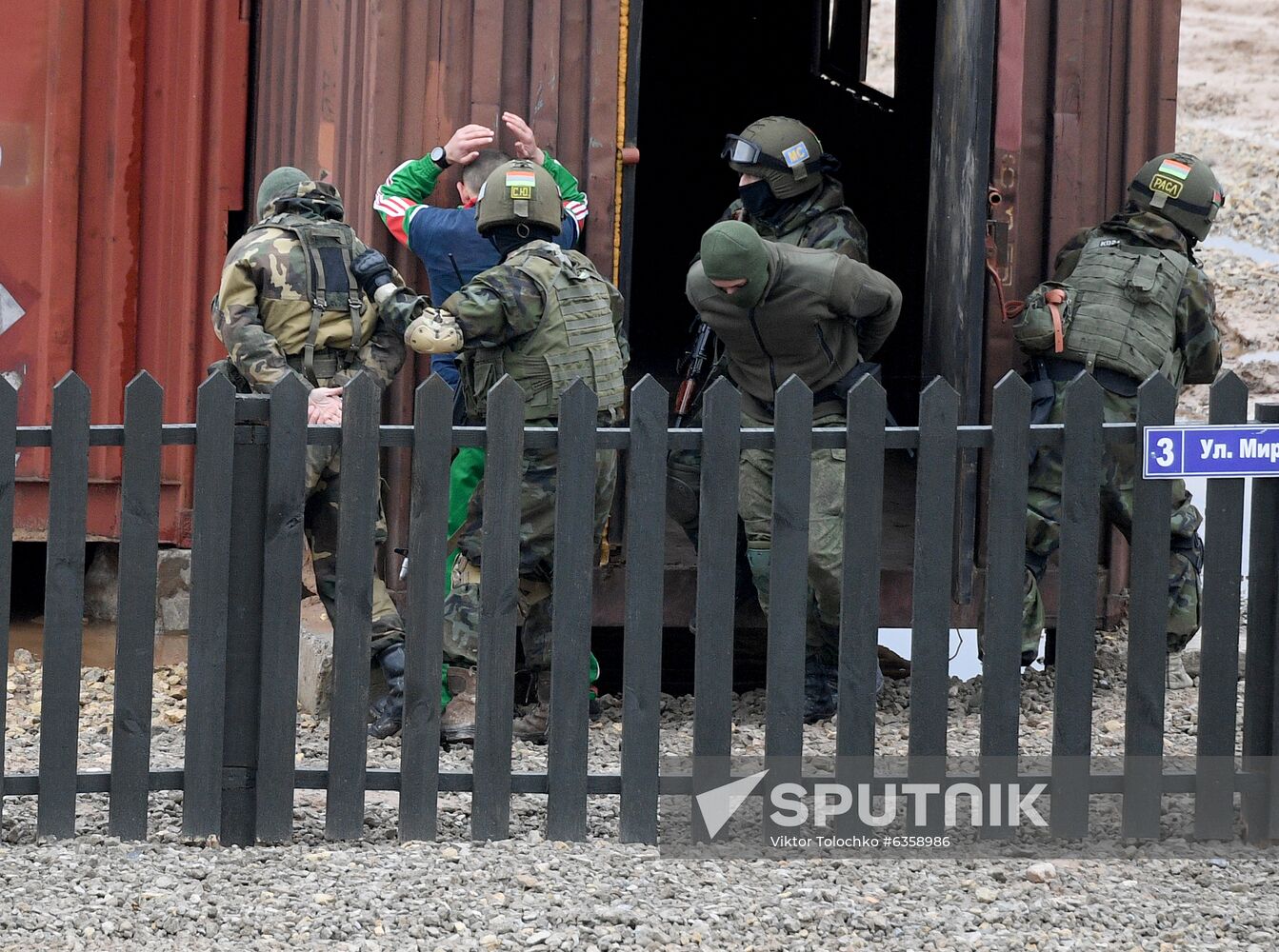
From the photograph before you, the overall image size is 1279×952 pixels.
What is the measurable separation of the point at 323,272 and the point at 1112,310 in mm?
2584

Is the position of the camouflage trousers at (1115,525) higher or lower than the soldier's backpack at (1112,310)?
lower

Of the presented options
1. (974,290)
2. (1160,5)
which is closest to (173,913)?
(974,290)

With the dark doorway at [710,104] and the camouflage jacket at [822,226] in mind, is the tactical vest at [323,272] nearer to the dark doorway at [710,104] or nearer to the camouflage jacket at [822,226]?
the camouflage jacket at [822,226]

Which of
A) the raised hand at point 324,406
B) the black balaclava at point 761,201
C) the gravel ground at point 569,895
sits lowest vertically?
the gravel ground at point 569,895

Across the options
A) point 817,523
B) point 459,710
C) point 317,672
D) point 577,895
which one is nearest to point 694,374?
point 817,523

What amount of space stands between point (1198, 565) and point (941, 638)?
214 cm

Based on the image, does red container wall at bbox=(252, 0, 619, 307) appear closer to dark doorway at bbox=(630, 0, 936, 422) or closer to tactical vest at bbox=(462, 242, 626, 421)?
tactical vest at bbox=(462, 242, 626, 421)

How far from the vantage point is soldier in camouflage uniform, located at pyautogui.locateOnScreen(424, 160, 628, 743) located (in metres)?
5.30

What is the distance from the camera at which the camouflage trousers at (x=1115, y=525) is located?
19.2ft

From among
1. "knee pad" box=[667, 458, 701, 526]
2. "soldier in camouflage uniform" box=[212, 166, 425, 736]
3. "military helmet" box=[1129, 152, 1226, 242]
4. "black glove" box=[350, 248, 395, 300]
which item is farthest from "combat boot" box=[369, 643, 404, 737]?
"military helmet" box=[1129, 152, 1226, 242]

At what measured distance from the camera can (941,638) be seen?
436 centimetres

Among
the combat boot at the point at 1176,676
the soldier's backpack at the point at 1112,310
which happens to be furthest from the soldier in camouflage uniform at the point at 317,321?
the combat boot at the point at 1176,676

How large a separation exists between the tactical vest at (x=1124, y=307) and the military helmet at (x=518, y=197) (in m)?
1.81

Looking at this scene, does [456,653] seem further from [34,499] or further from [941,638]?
[34,499]
